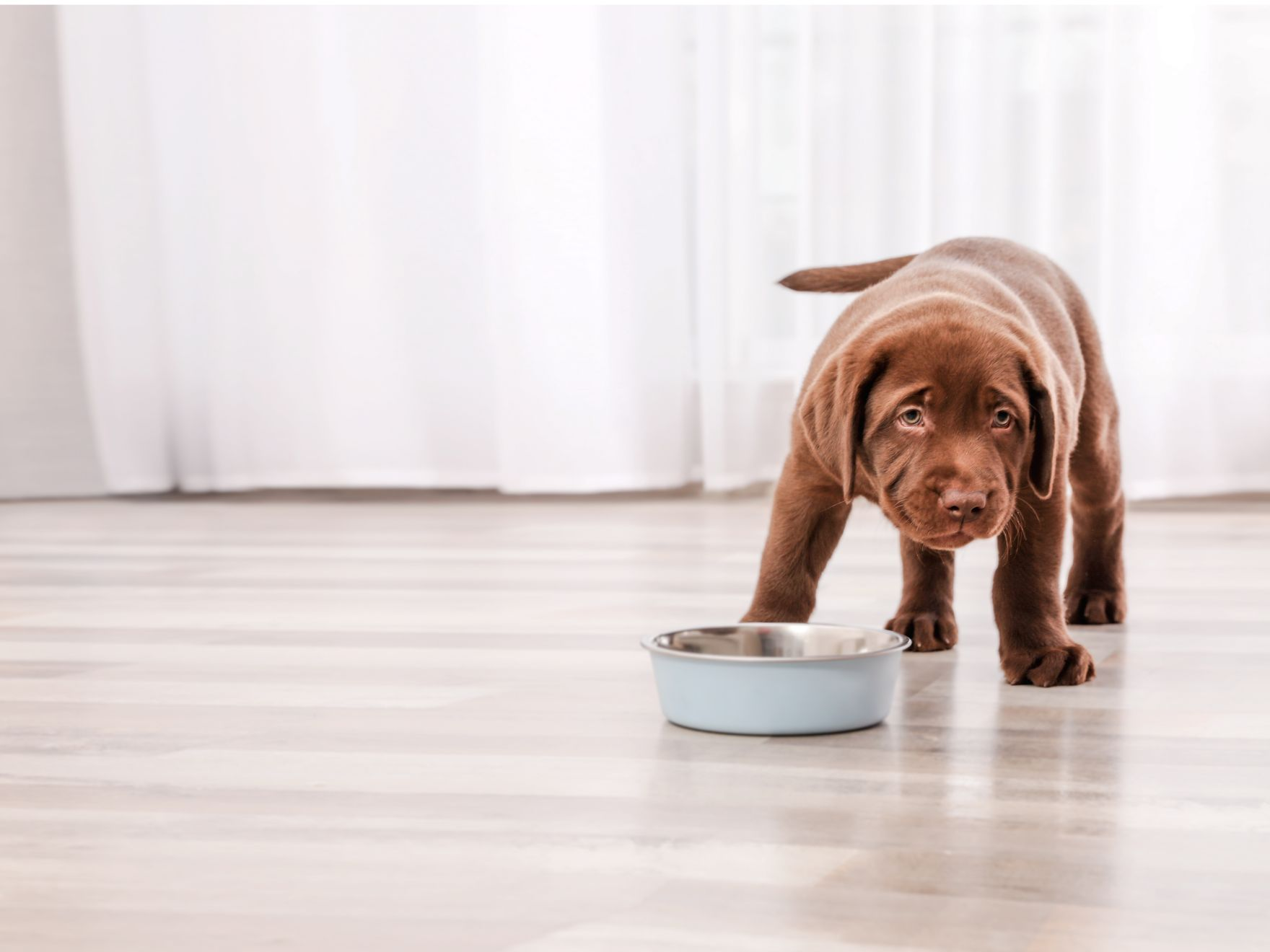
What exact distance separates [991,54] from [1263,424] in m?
1.34

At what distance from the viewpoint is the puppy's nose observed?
1739 mm

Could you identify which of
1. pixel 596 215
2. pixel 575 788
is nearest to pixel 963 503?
pixel 575 788

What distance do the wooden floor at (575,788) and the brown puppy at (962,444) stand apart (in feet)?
0.43

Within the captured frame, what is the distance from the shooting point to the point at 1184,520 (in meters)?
4.23

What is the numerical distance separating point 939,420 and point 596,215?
3130 millimetres

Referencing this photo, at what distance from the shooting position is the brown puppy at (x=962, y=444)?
1.82 meters

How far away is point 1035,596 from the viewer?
2041mm

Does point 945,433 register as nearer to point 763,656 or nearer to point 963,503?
A: point 963,503

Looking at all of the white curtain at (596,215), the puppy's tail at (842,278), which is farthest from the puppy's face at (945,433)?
the white curtain at (596,215)

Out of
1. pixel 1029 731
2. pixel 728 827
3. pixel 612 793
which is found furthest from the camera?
pixel 1029 731

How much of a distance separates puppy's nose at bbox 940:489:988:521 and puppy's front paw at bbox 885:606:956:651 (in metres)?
0.59

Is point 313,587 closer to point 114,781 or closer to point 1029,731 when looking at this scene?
point 114,781

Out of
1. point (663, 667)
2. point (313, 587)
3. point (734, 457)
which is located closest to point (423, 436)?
point (734, 457)

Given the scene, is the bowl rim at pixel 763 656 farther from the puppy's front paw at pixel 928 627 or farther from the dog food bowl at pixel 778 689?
the puppy's front paw at pixel 928 627
